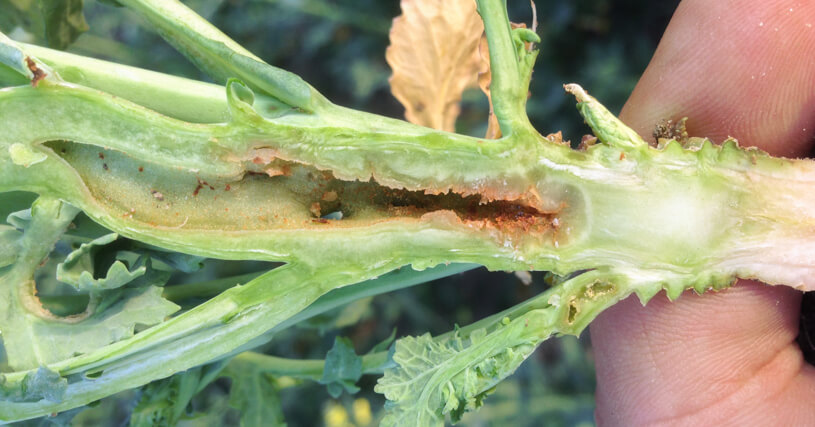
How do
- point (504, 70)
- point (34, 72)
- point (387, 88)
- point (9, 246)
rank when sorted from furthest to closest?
1. point (387, 88)
2. point (504, 70)
3. point (9, 246)
4. point (34, 72)

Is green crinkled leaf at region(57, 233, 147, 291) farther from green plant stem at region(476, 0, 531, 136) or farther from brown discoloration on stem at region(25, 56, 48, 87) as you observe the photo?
green plant stem at region(476, 0, 531, 136)

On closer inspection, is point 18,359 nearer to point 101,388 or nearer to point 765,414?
point 101,388

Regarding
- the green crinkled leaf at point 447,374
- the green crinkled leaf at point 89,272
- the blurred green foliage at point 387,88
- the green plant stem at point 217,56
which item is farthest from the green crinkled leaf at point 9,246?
the blurred green foliage at point 387,88

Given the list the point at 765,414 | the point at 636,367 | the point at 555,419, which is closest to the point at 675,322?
the point at 636,367

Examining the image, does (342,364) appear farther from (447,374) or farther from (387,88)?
(387,88)

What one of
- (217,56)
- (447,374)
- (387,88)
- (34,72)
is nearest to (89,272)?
(34,72)

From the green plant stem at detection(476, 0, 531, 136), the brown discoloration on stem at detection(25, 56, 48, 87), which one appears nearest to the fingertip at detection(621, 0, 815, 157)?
the green plant stem at detection(476, 0, 531, 136)
